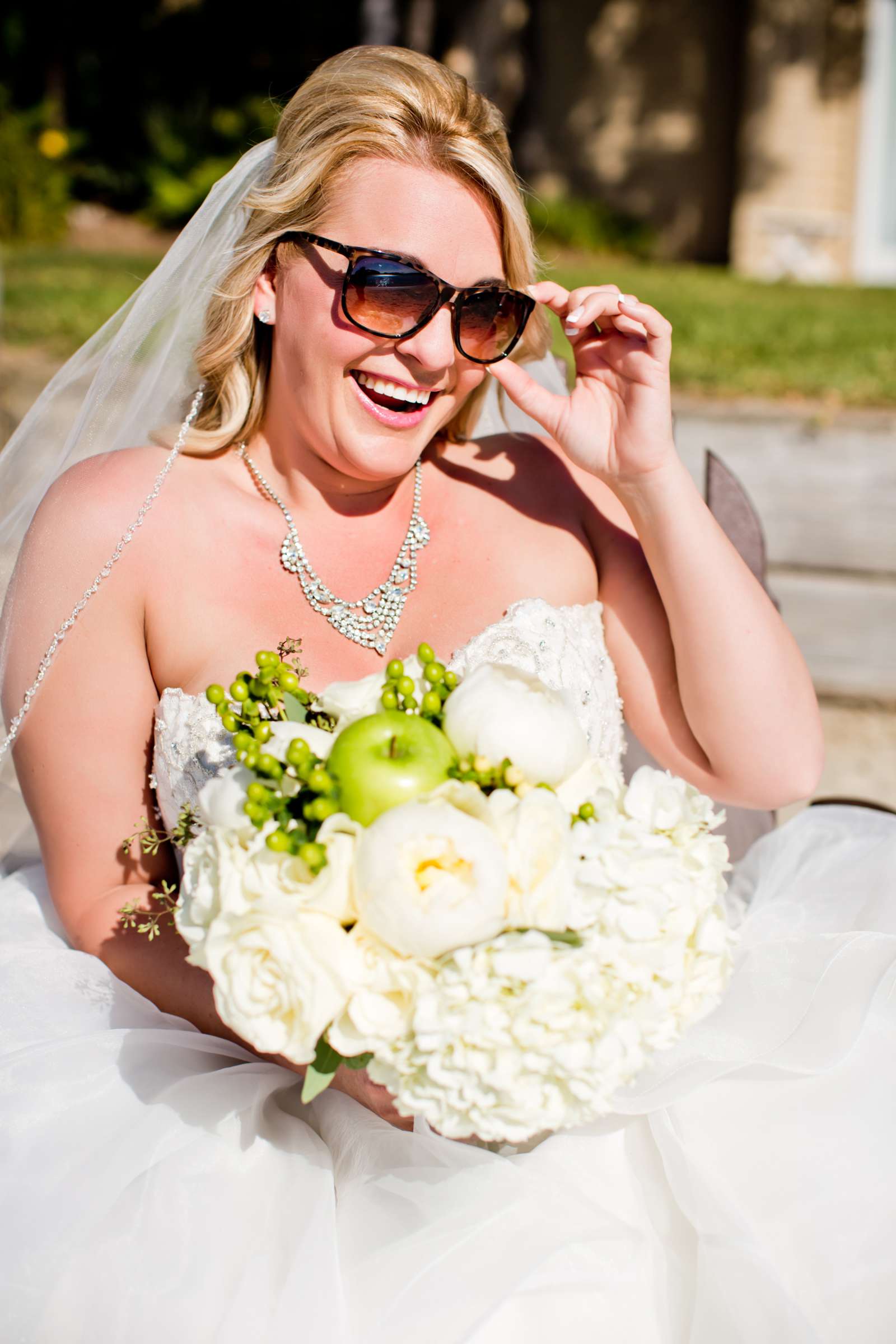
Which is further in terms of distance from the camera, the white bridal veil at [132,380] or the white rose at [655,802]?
the white bridal veil at [132,380]

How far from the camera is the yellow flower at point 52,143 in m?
12.5

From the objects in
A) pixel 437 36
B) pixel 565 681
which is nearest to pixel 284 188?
pixel 565 681

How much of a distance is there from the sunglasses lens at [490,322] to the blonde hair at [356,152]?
0.14m

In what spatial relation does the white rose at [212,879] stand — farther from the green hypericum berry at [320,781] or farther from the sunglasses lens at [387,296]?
the sunglasses lens at [387,296]

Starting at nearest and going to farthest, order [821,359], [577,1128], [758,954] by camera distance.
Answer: [577,1128], [758,954], [821,359]

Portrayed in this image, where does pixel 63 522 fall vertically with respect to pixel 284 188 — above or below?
below

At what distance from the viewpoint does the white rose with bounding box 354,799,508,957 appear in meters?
1.13

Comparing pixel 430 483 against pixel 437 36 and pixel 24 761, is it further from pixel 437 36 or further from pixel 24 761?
pixel 437 36

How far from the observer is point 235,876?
122 centimetres

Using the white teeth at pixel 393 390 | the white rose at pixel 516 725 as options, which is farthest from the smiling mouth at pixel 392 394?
the white rose at pixel 516 725

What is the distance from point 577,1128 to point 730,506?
175cm

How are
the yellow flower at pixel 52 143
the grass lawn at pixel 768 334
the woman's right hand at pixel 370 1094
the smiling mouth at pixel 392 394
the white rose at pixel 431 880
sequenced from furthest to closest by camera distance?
the yellow flower at pixel 52 143 < the grass lawn at pixel 768 334 < the smiling mouth at pixel 392 394 < the woman's right hand at pixel 370 1094 < the white rose at pixel 431 880

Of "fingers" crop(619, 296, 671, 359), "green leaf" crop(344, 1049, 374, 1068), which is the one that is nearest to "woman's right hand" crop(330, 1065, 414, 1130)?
"green leaf" crop(344, 1049, 374, 1068)

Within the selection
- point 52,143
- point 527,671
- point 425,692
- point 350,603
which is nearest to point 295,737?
point 425,692
